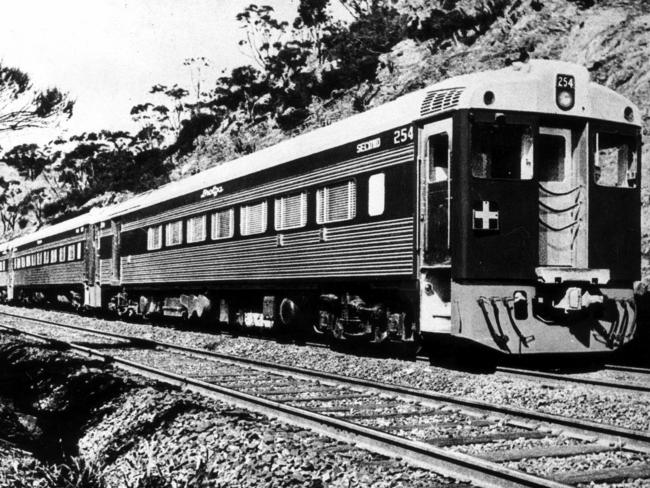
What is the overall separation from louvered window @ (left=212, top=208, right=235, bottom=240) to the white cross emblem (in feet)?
23.9

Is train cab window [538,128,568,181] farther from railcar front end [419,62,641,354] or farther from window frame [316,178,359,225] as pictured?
window frame [316,178,359,225]

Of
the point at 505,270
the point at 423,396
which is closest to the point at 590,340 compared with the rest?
the point at 505,270

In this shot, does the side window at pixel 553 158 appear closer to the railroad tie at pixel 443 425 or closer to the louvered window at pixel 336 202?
the louvered window at pixel 336 202

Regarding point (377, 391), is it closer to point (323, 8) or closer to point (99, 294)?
point (99, 294)

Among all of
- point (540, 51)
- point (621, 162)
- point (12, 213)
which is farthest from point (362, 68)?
point (12, 213)

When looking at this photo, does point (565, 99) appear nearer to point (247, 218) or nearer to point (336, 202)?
point (336, 202)

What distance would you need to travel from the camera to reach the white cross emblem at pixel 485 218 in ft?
31.2

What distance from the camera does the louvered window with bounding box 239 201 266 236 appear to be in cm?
1472

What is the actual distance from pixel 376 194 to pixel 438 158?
1224mm

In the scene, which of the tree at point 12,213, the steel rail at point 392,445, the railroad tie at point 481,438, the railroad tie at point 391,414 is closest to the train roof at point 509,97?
the railroad tie at point 391,414

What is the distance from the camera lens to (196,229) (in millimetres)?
17906

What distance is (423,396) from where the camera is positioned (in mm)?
8539

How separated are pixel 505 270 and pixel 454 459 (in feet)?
13.5

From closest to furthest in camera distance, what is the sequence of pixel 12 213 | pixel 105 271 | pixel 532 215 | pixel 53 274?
1. pixel 532 215
2. pixel 105 271
3. pixel 53 274
4. pixel 12 213
